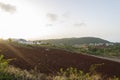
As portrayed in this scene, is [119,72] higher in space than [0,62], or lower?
lower

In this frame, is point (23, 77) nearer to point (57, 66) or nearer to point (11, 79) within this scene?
point (11, 79)

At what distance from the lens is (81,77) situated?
8016 millimetres

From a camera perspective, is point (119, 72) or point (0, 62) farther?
point (119, 72)

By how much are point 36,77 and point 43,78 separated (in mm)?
231

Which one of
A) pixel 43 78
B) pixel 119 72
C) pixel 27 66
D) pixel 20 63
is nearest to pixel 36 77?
pixel 43 78

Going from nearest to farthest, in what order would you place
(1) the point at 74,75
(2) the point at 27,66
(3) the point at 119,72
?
(1) the point at 74,75
(2) the point at 27,66
(3) the point at 119,72

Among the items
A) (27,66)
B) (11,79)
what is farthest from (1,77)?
(27,66)

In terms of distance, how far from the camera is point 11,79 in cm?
767

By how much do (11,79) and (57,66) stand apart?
215 inches

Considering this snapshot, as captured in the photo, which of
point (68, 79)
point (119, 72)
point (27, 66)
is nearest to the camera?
point (68, 79)

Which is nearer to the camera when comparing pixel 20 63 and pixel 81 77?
pixel 81 77

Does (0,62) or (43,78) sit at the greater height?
(0,62)

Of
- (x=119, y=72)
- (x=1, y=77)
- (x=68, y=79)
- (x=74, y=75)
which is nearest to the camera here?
(x=1, y=77)

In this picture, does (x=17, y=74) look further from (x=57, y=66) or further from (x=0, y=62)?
(x=57, y=66)
